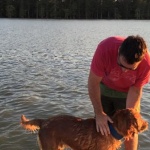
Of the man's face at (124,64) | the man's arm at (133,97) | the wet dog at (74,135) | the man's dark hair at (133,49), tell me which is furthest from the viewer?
the man's arm at (133,97)

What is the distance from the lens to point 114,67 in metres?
5.16

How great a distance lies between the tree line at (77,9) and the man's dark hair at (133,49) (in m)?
107

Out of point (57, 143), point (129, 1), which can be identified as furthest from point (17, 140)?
point (129, 1)

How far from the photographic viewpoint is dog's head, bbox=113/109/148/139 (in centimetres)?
482

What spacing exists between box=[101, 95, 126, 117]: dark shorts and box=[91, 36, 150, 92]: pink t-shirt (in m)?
0.43

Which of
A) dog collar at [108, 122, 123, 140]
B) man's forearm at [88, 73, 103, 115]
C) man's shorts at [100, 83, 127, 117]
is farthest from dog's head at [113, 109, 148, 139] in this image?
man's shorts at [100, 83, 127, 117]

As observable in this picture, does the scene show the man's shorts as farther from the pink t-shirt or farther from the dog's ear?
the dog's ear

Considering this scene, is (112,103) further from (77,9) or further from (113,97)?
(77,9)

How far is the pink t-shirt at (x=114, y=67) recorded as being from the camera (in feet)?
16.4

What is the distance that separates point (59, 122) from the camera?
5383mm

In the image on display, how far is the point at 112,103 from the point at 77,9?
11253 centimetres

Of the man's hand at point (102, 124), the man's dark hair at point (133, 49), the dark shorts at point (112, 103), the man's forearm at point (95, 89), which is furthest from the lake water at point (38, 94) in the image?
the man's dark hair at point (133, 49)

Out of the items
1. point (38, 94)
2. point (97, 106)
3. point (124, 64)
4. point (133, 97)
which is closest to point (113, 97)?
point (133, 97)

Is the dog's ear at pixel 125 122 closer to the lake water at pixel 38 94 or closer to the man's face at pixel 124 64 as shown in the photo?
the man's face at pixel 124 64
